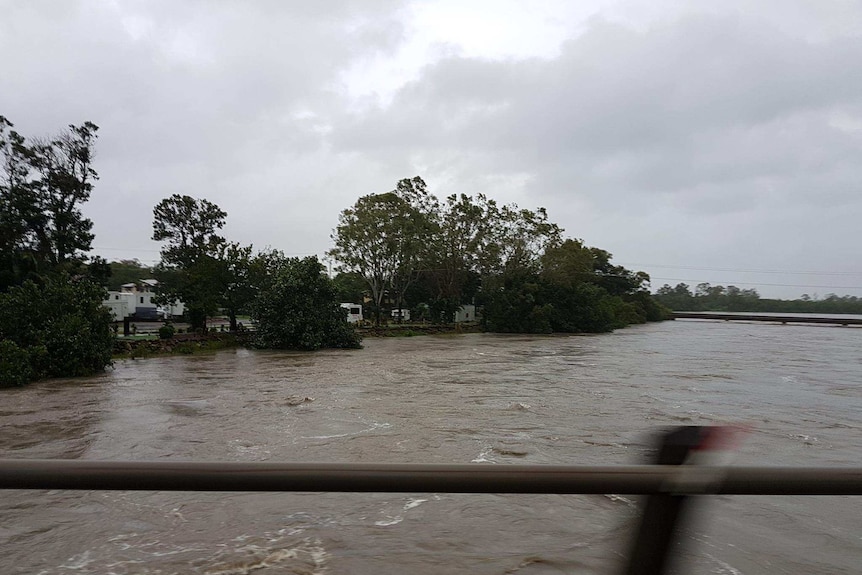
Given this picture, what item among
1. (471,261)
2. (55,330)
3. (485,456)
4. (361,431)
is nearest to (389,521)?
(485,456)

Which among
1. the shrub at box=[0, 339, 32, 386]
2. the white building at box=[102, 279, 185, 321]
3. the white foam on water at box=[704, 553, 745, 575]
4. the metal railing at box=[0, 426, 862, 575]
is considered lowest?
the white foam on water at box=[704, 553, 745, 575]

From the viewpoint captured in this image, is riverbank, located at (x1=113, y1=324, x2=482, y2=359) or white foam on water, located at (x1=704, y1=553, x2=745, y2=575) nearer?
white foam on water, located at (x1=704, y1=553, x2=745, y2=575)

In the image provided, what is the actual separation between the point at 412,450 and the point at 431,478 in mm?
8066

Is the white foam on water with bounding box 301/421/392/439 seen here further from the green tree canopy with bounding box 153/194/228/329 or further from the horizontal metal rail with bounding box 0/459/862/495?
the green tree canopy with bounding box 153/194/228/329

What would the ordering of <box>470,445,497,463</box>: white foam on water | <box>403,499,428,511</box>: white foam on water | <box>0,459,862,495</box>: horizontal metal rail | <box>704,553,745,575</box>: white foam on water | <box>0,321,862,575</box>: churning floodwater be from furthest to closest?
<box>470,445,497,463</box>: white foam on water < <box>403,499,428,511</box>: white foam on water < <box>0,321,862,575</box>: churning floodwater < <box>704,553,745,575</box>: white foam on water < <box>0,459,862,495</box>: horizontal metal rail

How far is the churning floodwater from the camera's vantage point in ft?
16.7

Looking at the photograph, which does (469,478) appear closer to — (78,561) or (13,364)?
(78,561)

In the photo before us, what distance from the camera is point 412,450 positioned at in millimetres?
9062

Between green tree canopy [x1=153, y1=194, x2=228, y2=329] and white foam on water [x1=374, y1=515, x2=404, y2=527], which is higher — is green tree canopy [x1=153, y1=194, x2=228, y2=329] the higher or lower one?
the higher one

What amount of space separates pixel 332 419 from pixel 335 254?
99.5ft

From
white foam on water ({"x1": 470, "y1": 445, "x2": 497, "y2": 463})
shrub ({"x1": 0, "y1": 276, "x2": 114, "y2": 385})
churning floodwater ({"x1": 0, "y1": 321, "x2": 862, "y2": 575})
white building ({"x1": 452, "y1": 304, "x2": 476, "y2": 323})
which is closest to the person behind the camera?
churning floodwater ({"x1": 0, "y1": 321, "x2": 862, "y2": 575})

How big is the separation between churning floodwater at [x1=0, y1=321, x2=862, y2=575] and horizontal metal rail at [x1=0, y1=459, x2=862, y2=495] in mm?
105

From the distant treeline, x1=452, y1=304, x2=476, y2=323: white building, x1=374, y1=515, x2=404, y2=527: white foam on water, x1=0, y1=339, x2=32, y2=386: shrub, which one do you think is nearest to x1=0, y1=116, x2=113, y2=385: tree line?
x1=0, y1=339, x2=32, y2=386: shrub

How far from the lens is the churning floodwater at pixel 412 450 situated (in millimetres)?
5094
